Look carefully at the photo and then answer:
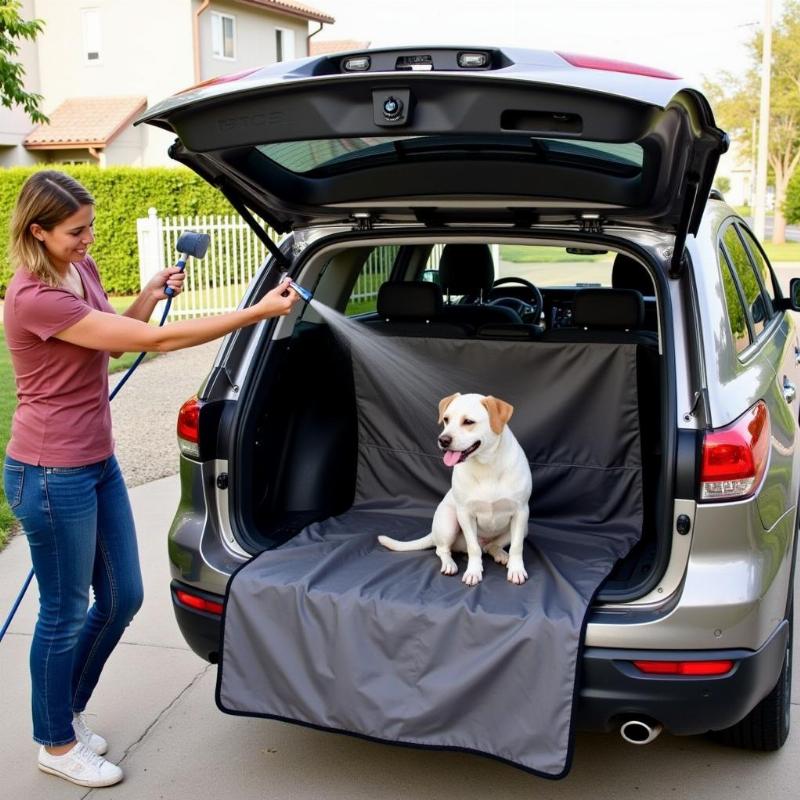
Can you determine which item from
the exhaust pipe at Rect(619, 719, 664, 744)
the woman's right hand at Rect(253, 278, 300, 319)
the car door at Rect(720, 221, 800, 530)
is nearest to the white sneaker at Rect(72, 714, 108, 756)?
the woman's right hand at Rect(253, 278, 300, 319)

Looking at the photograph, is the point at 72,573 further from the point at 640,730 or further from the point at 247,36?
the point at 247,36

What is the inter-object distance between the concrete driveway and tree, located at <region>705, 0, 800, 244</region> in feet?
127

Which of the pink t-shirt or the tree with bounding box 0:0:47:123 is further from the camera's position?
the tree with bounding box 0:0:47:123

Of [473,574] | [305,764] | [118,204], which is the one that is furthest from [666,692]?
[118,204]

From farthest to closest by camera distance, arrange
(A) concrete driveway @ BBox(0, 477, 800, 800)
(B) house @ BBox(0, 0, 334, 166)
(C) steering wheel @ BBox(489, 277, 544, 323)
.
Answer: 1. (B) house @ BBox(0, 0, 334, 166)
2. (C) steering wheel @ BBox(489, 277, 544, 323)
3. (A) concrete driveway @ BBox(0, 477, 800, 800)

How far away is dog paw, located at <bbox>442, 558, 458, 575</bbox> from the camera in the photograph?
3523 millimetres

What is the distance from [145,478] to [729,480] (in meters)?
5.24

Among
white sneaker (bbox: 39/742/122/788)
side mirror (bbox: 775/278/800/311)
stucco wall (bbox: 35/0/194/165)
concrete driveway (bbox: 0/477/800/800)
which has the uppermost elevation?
stucco wall (bbox: 35/0/194/165)

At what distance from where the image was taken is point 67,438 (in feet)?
10.8

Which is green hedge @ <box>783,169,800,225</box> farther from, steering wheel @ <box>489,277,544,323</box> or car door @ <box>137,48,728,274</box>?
car door @ <box>137,48,728,274</box>

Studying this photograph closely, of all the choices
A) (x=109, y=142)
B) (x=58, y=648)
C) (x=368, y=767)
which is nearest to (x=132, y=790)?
(x=58, y=648)

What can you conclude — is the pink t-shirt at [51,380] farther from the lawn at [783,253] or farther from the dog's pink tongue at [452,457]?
the lawn at [783,253]

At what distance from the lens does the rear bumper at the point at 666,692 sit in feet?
9.43

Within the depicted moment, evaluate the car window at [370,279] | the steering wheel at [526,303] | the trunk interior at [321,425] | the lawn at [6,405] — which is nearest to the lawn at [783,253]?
the lawn at [6,405]
